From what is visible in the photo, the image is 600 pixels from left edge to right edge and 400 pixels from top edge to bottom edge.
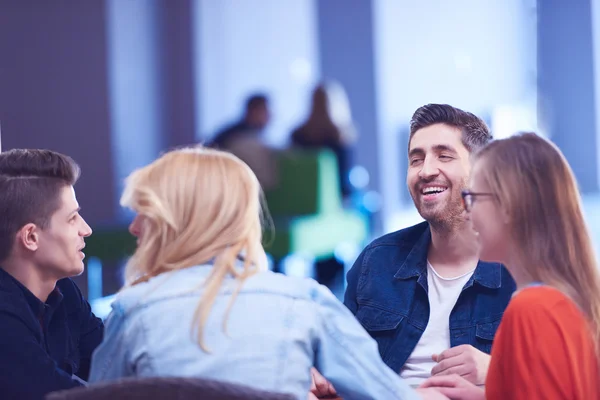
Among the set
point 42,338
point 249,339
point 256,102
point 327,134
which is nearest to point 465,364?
point 249,339

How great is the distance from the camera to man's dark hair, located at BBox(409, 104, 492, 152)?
2014 mm

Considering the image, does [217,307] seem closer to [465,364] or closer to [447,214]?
[465,364]

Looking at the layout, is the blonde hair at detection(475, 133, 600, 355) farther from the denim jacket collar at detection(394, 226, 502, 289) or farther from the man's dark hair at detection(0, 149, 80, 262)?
the man's dark hair at detection(0, 149, 80, 262)

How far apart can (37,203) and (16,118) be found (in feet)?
14.2

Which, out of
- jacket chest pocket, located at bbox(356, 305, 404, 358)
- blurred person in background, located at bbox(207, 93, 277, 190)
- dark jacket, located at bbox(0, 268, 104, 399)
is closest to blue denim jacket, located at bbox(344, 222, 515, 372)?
jacket chest pocket, located at bbox(356, 305, 404, 358)

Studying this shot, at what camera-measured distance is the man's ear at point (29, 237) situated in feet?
5.73

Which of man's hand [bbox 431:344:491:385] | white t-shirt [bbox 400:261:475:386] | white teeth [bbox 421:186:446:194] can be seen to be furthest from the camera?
white teeth [bbox 421:186:446:194]

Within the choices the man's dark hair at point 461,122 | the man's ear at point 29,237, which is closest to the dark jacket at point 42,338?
the man's ear at point 29,237

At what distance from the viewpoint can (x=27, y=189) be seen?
1765mm

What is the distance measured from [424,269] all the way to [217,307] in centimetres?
79

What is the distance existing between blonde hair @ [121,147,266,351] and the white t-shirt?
0.63 meters

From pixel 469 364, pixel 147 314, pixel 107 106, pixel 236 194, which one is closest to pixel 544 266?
pixel 469 364

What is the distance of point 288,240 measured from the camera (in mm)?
5391

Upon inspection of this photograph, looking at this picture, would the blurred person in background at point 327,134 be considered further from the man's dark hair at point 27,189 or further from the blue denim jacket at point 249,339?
the blue denim jacket at point 249,339
